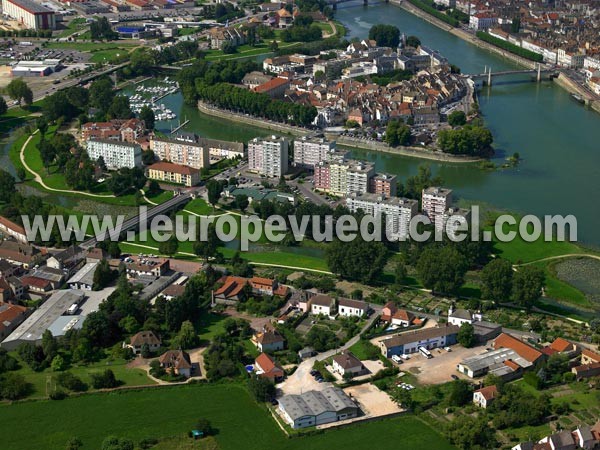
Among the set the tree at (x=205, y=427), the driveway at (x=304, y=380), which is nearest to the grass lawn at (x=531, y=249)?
the driveway at (x=304, y=380)

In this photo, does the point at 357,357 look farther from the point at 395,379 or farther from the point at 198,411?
the point at 198,411

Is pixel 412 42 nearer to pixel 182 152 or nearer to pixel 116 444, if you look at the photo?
pixel 182 152

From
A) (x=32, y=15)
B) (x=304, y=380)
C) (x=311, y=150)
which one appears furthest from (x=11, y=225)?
(x=32, y=15)

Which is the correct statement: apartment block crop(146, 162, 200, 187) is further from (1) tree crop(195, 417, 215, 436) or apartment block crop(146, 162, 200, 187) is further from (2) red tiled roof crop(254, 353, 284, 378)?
(1) tree crop(195, 417, 215, 436)

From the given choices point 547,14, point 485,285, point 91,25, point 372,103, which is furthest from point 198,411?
point 547,14

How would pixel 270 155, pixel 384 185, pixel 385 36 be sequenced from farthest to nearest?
pixel 385 36 < pixel 270 155 < pixel 384 185
